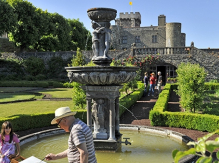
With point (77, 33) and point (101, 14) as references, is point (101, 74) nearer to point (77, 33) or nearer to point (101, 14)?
point (101, 14)

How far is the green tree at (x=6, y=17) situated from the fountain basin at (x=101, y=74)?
26379mm

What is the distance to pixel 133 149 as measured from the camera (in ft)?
22.9

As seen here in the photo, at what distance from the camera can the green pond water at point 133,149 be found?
621 centimetres

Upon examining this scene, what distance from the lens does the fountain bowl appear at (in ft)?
21.7

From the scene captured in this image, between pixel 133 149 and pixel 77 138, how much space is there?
4236mm

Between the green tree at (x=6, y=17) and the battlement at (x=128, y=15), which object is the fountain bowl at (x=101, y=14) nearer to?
the green tree at (x=6, y=17)

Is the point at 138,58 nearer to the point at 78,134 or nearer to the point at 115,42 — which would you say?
the point at 115,42

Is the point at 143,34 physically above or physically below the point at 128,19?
below

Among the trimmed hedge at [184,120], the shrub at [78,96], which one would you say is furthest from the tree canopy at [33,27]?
the trimmed hedge at [184,120]

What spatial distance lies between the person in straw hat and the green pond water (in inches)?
115

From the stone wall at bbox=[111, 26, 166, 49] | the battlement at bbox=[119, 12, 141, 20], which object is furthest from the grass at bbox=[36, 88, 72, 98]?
the battlement at bbox=[119, 12, 141, 20]

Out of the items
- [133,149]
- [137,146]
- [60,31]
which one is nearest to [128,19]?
[60,31]

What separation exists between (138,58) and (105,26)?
21195 mm

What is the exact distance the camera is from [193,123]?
9.61 metres
